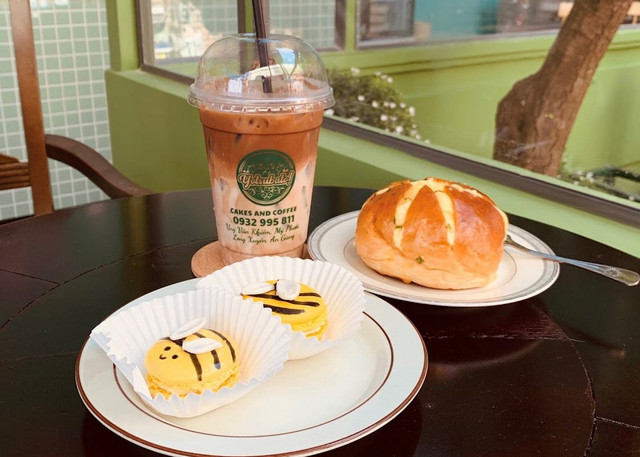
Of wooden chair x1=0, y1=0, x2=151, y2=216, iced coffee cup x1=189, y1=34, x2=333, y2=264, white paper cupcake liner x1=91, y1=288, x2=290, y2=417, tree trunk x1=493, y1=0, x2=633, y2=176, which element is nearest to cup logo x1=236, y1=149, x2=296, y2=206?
iced coffee cup x1=189, y1=34, x2=333, y2=264

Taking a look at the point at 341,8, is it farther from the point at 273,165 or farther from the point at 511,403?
the point at 511,403

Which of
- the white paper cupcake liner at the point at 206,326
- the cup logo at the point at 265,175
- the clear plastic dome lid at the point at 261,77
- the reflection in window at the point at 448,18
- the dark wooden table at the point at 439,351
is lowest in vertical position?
the dark wooden table at the point at 439,351

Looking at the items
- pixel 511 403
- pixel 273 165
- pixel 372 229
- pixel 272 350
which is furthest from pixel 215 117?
pixel 511 403

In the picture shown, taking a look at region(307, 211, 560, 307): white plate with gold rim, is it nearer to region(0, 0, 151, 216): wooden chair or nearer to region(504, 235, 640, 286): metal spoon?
region(504, 235, 640, 286): metal spoon

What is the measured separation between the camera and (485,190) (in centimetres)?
164

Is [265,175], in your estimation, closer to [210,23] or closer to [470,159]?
[470,159]

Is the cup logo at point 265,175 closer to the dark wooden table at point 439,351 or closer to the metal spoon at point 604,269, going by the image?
the dark wooden table at point 439,351

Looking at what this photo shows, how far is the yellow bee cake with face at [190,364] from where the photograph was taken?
0.61m

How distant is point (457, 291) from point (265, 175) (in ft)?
1.05

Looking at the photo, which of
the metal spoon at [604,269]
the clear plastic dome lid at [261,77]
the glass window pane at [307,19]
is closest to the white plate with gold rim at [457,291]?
the metal spoon at [604,269]

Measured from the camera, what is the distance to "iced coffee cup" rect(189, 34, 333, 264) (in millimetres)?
897

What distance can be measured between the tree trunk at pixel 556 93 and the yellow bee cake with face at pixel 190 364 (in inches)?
46.8

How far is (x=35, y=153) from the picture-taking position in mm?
1734

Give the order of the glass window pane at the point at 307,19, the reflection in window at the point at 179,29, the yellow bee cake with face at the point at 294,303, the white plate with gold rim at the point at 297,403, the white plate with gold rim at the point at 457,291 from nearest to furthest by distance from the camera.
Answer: the white plate with gold rim at the point at 297,403
the yellow bee cake with face at the point at 294,303
the white plate with gold rim at the point at 457,291
the glass window pane at the point at 307,19
the reflection in window at the point at 179,29
